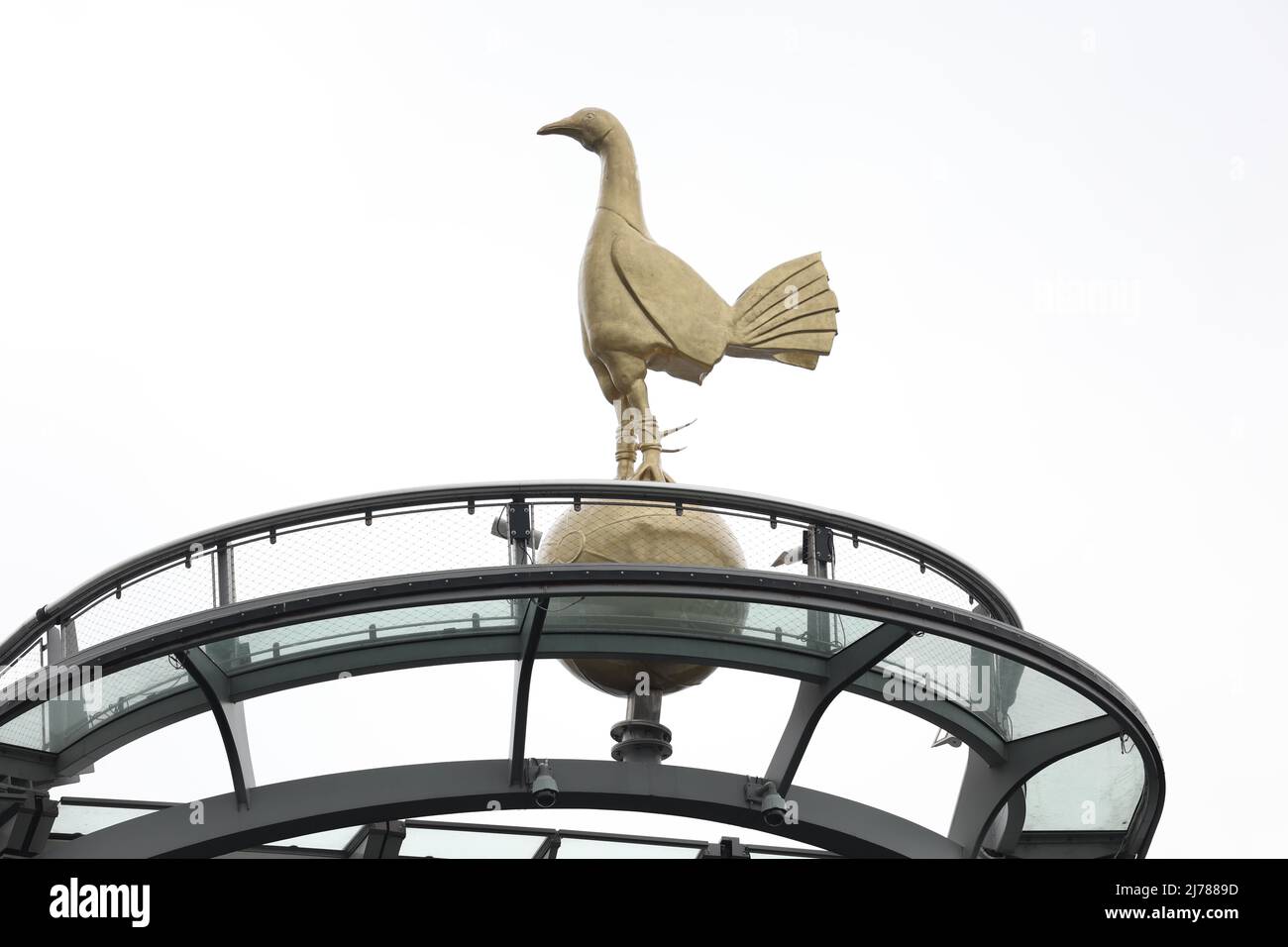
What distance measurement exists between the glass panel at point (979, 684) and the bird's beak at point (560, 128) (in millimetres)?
7376

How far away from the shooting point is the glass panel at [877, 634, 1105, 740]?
49.7 feet

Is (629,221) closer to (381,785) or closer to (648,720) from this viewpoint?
(648,720)

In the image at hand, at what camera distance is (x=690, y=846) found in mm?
17734

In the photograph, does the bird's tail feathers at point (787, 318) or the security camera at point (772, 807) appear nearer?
the security camera at point (772, 807)

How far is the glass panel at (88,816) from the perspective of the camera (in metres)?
16.1

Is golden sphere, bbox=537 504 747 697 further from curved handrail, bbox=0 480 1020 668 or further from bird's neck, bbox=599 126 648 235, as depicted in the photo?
bird's neck, bbox=599 126 648 235

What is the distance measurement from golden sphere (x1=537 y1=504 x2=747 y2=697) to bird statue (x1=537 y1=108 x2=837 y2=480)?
2.66 metres

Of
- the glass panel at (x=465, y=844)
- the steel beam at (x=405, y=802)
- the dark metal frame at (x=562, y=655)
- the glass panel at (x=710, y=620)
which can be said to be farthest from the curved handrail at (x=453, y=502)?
the glass panel at (x=465, y=844)

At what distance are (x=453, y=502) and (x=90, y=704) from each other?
3416 millimetres

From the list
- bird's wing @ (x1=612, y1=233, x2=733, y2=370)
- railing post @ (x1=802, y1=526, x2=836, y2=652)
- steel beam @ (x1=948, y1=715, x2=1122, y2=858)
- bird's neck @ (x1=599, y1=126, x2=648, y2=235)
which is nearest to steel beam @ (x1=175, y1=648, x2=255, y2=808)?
railing post @ (x1=802, y1=526, x2=836, y2=652)

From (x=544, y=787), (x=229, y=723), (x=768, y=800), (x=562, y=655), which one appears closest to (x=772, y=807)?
(x=768, y=800)

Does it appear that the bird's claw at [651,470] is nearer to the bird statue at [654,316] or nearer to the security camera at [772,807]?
the bird statue at [654,316]

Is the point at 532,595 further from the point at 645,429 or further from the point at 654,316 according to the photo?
the point at 654,316

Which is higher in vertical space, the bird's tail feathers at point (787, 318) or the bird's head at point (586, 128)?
the bird's head at point (586, 128)
